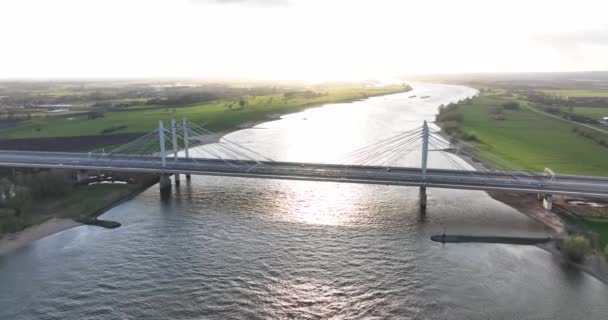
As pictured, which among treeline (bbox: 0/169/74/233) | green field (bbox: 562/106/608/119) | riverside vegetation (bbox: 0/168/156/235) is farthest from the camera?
green field (bbox: 562/106/608/119)

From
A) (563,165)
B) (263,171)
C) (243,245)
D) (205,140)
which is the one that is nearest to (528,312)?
(243,245)

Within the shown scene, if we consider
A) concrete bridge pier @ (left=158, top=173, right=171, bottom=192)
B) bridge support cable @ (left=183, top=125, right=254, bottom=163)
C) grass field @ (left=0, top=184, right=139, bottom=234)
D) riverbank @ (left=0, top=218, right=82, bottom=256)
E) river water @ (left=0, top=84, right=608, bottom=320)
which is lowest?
river water @ (left=0, top=84, right=608, bottom=320)

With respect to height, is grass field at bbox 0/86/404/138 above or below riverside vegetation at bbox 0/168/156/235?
above

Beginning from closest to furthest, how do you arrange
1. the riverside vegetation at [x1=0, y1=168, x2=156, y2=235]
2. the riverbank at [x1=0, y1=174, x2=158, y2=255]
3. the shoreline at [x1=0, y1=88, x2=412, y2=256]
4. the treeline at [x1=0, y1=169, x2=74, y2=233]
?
1. the shoreline at [x1=0, y1=88, x2=412, y2=256]
2. the riverbank at [x1=0, y1=174, x2=158, y2=255]
3. the treeline at [x1=0, y1=169, x2=74, y2=233]
4. the riverside vegetation at [x1=0, y1=168, x2=156, y2=235]

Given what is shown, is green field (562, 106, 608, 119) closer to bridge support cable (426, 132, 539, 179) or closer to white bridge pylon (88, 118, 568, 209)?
bridge support cable (426, 132, 539, 179)

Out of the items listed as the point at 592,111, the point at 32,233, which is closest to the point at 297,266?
the point at 32,233

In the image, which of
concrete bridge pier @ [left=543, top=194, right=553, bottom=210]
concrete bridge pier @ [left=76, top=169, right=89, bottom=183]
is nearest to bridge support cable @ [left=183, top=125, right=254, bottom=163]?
concrete bridge pier @ [left=76, top=169, right=89, bottom=183]
